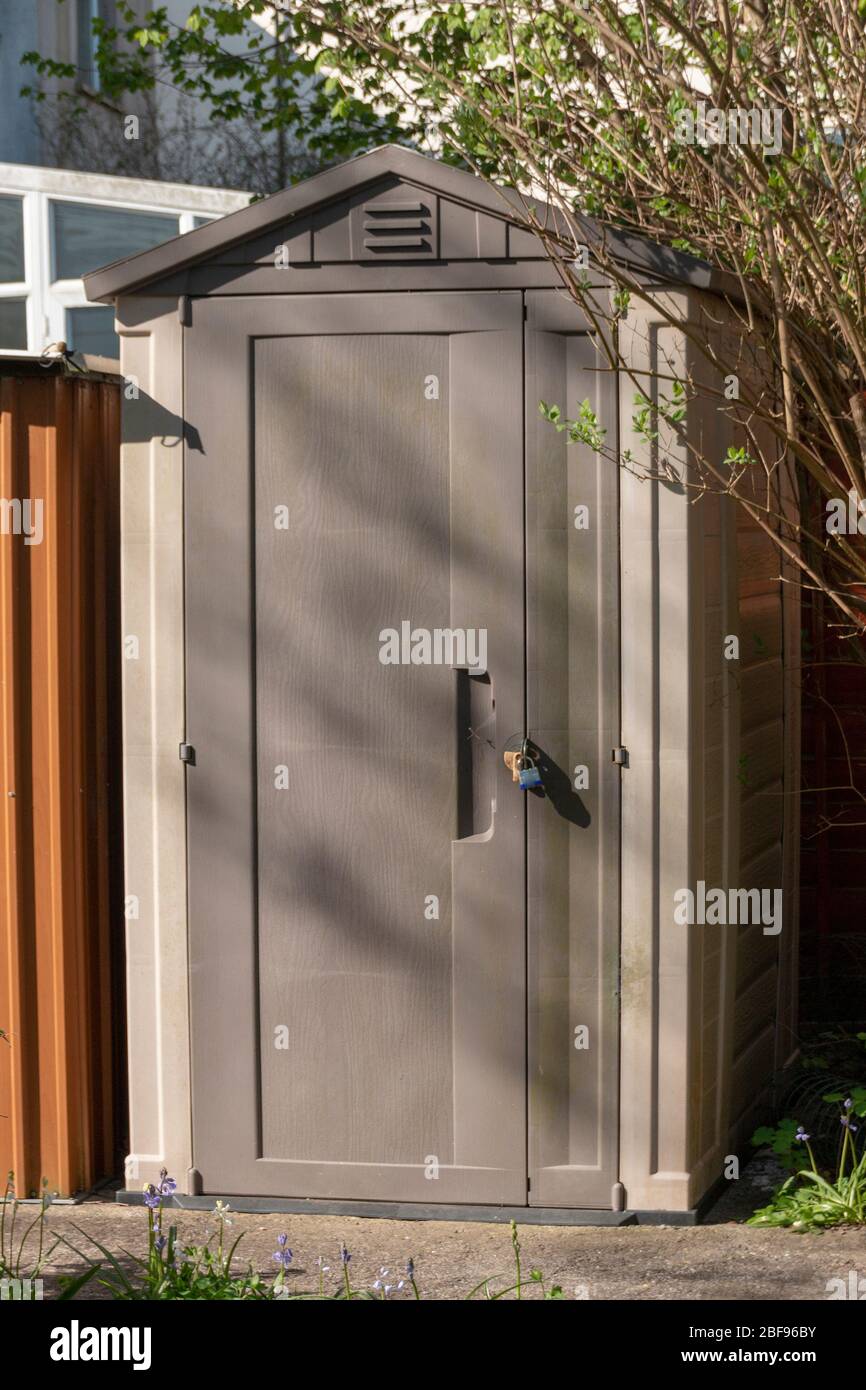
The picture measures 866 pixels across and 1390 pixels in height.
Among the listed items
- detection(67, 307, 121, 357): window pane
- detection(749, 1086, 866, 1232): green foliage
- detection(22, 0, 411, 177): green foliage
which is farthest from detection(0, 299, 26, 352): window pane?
detection(749, 1086, 866, 1232): green foliage

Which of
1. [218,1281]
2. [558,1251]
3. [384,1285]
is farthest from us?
[558,1251]

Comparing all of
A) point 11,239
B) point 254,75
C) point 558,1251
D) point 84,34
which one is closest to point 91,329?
point 11,239

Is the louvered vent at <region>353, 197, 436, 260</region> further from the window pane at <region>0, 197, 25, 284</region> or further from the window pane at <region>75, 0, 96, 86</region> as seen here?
the window pane at <region>75, 0, 96, 86</region>

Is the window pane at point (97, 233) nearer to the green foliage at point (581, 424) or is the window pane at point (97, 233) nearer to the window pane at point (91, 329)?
the window pane at point (91, 329)

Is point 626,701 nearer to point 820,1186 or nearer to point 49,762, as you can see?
point 820,1186

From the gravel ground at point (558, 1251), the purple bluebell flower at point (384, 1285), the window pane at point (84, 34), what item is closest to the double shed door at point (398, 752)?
the gravel ground at point (558, 1251)

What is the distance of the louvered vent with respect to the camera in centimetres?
490

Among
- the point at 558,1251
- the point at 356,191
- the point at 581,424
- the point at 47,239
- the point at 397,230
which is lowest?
the point at 558,1251

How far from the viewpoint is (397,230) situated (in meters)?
4.91

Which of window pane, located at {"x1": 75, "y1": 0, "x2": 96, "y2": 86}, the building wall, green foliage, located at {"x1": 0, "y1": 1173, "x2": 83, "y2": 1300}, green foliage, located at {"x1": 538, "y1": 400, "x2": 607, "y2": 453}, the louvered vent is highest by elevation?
window pane, located at {"x1": 75, "y1": 0, "x2": 96, "y2": 86}

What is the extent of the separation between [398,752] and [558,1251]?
64.1 inches

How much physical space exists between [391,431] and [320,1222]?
2.58 meters

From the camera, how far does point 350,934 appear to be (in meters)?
5.02

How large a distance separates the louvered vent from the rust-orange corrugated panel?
1093mm
